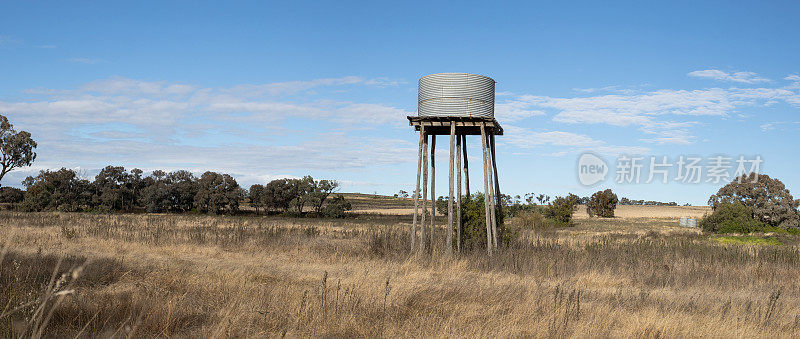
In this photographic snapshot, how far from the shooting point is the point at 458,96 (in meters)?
14.8

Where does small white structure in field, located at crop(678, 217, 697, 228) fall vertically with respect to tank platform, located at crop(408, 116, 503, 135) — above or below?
below

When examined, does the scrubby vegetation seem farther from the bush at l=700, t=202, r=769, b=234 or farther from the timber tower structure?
the timber tower structure

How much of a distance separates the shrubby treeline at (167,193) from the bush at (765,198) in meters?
38.9

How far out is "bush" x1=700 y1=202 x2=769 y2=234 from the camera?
1366 inches

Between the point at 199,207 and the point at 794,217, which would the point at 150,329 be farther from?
the point at 199,207

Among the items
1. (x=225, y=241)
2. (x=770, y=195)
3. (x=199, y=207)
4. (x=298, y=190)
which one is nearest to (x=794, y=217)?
(x=770, y=195)

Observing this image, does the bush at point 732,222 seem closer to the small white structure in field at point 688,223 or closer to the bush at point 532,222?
the small white structure in field at point 688,223

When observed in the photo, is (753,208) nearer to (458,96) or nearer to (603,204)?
(458,96)

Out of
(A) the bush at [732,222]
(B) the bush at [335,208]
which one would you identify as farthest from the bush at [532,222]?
(B) the bush at [335,208]

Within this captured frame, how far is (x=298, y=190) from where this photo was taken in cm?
6081

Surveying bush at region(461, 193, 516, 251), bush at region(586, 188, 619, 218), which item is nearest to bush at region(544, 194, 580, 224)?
bush at region(461, 193, 516, 251)

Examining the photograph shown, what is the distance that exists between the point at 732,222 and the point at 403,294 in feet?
116

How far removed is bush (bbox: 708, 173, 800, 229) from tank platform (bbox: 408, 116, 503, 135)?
31.8 metres

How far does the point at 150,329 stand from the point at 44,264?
583cm
